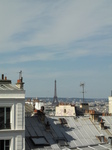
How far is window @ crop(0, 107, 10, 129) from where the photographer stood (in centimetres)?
3306

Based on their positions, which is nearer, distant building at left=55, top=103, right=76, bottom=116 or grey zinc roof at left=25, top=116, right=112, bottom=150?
grey zinc roof at left=25, top=116, right=112, bottom=150

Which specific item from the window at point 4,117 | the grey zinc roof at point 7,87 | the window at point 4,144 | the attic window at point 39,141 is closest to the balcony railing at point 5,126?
the window at point 4,117

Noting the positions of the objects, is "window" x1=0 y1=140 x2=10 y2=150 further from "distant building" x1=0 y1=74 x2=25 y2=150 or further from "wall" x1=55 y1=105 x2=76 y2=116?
"wall" x1=55 y1=105 x2=76 y2=116

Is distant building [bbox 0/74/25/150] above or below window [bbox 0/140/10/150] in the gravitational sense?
above

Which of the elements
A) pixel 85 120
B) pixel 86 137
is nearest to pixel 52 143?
pixel 86 137

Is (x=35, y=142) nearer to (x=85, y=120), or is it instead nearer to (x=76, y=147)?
(x=76, y=147)

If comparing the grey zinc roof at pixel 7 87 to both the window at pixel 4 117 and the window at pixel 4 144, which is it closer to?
the window at pixel 4 117

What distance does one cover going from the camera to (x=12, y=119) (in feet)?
109

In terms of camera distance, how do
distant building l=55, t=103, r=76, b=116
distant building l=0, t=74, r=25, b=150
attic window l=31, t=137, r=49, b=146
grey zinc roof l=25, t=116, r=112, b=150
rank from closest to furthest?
distant building l=0, t=74, r=25, b=150, attic window l=31, t=137, r=49, b=146, grey zinc roof l=25, t=116, r=112, b=150, distant building l=55, t=103, r=76, b=116

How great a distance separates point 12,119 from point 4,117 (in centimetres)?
73

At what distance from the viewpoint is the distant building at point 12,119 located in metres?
33.0

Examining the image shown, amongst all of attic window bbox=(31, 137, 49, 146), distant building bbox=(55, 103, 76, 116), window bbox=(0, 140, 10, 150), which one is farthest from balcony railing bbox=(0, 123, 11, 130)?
distant building bbox=(55, 103, 76, 116)

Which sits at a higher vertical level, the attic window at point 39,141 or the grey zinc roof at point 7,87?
the grey zinc roof at point 7,87

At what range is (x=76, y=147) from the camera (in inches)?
1412
